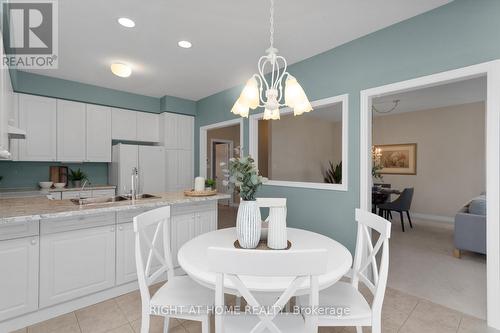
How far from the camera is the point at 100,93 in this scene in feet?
13.5

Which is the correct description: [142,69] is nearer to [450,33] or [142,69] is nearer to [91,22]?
Result: [91,22]

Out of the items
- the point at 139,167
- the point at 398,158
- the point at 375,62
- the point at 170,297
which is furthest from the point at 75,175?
the point at 398,158

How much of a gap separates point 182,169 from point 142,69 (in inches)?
80.1

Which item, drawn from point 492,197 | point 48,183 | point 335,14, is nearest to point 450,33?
point 335,14

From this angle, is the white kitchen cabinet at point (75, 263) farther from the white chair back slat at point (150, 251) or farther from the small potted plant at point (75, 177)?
the small potted plant at point (75, 177)

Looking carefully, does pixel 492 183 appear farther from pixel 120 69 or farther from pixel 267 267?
pixel 120 69

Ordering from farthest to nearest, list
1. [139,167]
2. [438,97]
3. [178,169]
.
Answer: [178,169], [438,97], [139,167]

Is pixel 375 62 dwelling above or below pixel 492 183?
above

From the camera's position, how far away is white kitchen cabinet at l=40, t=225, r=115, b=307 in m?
1.87

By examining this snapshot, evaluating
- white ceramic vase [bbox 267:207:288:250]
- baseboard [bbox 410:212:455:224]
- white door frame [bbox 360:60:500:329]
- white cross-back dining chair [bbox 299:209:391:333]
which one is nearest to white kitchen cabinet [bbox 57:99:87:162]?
white ceramic vase [bbox 267:207:288:250]

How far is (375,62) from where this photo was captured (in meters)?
2.44

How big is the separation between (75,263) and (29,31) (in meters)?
2.26

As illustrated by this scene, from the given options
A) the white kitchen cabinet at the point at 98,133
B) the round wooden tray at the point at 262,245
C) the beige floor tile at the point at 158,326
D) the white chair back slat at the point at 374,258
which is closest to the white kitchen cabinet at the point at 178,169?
the white kitchen cabinet at the point at 98,133

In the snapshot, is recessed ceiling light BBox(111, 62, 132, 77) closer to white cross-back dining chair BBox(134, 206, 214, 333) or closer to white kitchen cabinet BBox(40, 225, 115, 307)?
white kitchen cabinet BBox(40, 225, 115, 307)
